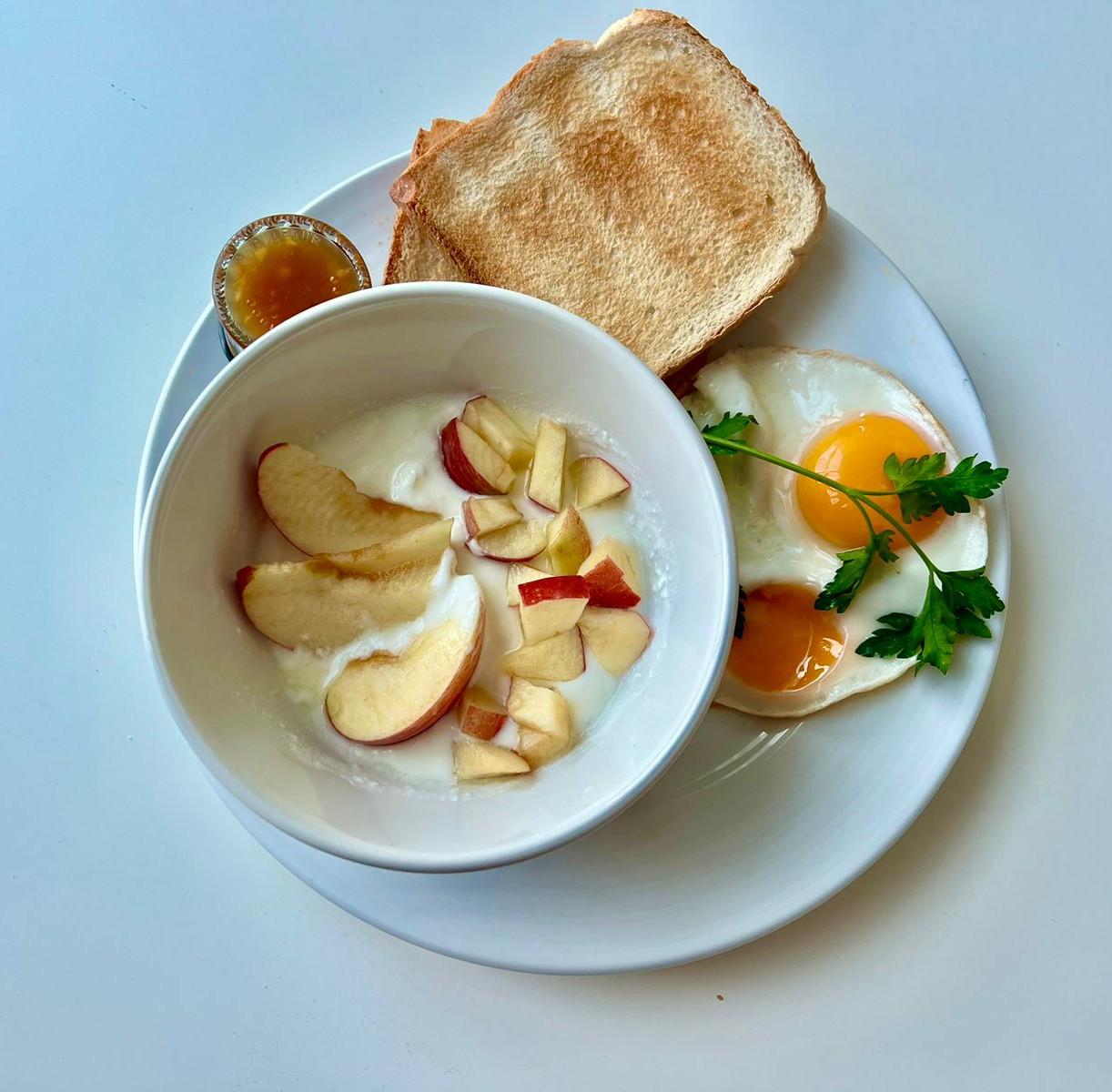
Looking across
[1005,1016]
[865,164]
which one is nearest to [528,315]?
[865,164]

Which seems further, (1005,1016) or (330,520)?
(1005,1016)

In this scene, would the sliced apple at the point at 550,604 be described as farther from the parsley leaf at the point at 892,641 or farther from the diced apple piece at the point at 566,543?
the parsley leaf at the point at 892,641

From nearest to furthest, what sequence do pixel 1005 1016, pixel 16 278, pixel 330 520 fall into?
pixel 330 520 → pixel 1005 1016 → pixel 16 278

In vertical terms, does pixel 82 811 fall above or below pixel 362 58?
below

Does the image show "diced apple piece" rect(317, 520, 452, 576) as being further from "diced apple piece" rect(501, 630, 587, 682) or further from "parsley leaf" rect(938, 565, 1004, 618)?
"parsley leaf" rect(938, 565, 1004, 618)

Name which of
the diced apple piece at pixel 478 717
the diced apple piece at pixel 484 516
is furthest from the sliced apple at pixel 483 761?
the diced apple piece at pixel 484 516

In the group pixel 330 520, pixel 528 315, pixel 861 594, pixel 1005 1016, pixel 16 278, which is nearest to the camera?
pixel 528 315

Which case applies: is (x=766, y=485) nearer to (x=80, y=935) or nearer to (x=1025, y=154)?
(x=1025, y=154)

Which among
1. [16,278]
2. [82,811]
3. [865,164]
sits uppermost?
[865,164]
